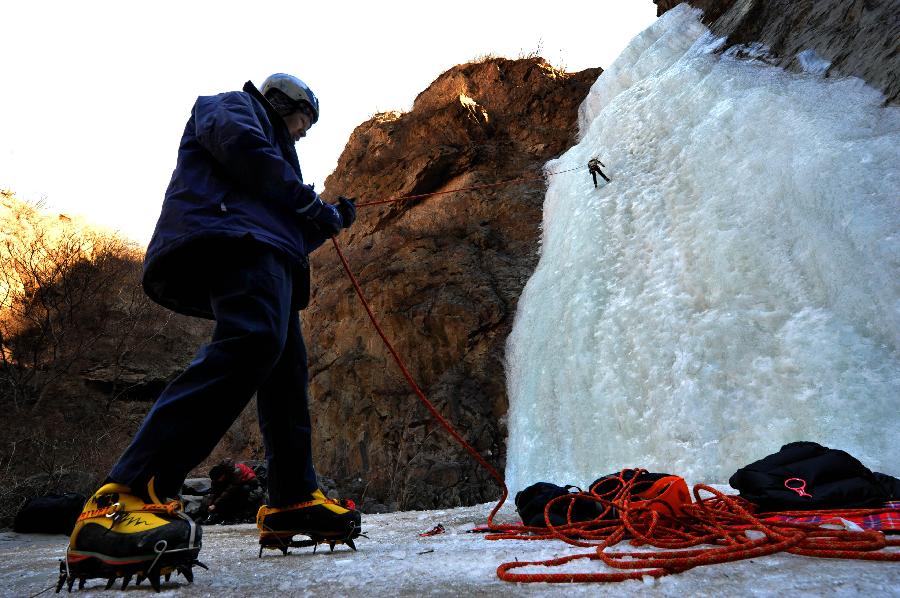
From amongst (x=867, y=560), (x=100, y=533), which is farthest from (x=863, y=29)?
(x=100, y=533)

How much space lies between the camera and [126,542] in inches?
53.6

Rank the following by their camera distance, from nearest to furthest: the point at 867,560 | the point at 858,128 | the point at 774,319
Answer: the point at 867,560 → the point at 774,319 → the point at 858,128

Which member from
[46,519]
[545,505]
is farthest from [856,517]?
[46,519]

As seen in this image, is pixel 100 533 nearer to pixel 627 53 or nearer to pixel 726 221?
pixel 726 221

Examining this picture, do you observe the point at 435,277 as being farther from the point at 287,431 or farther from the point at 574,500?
the point at 287,431

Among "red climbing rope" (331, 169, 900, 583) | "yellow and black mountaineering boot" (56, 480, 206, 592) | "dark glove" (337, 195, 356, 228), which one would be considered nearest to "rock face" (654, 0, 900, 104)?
"red climbing rope" (331, 169, 900, 583)

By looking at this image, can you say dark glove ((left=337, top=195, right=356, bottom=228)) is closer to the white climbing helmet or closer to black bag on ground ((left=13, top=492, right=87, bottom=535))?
the white climbing helmet

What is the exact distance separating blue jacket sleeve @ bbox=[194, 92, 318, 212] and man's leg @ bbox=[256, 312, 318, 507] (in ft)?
1.79

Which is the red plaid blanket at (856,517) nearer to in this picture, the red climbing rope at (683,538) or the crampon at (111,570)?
A: the red climbing rope at (683,538)

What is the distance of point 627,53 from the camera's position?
861cm

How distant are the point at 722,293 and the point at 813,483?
206cm

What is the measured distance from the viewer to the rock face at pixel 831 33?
4.08 meters

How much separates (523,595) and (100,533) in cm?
103

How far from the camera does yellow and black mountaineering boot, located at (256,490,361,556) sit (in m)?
2.09
